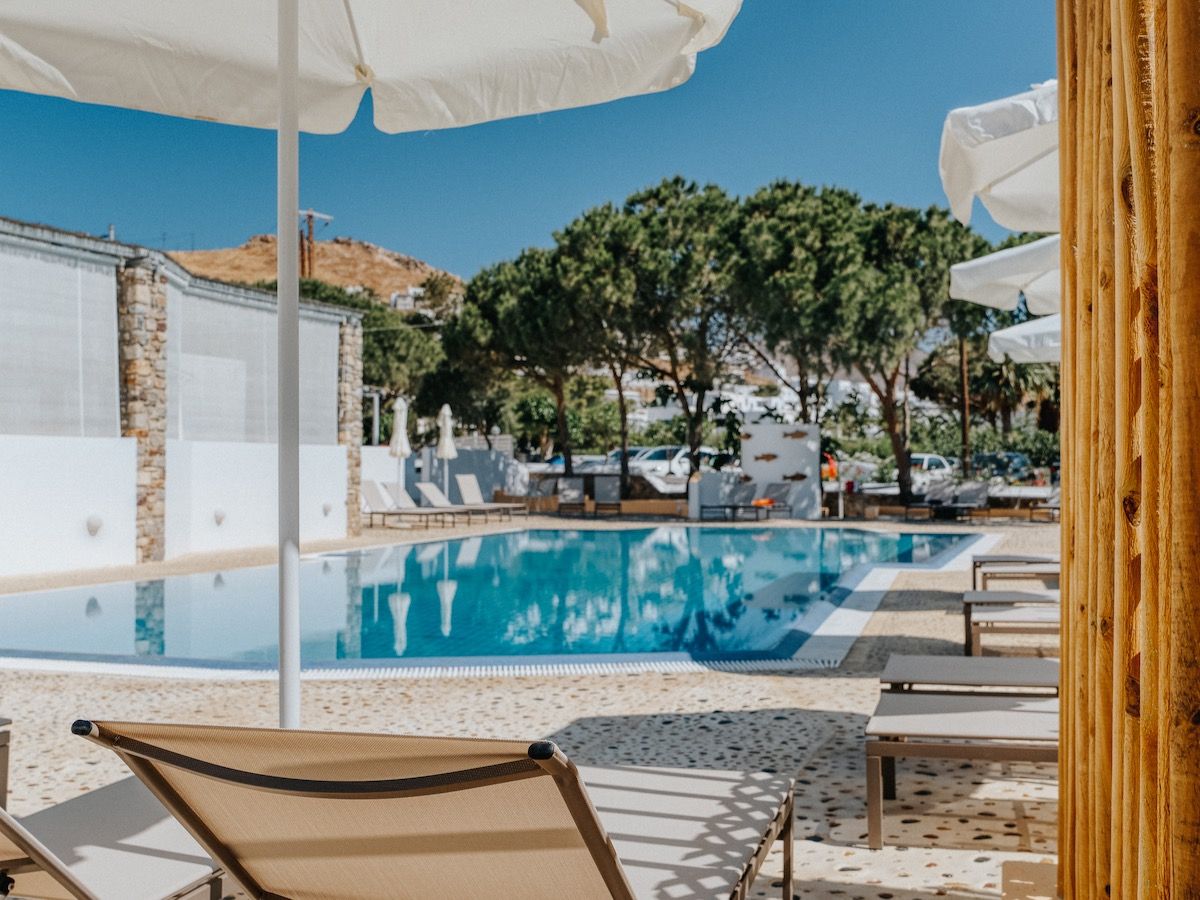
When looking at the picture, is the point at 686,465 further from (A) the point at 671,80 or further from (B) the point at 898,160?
(B) the point at 898,160

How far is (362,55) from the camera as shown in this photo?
3.07m

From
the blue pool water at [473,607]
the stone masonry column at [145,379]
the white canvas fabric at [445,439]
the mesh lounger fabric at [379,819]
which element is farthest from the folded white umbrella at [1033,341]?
the white canvas fabric at [445,439]

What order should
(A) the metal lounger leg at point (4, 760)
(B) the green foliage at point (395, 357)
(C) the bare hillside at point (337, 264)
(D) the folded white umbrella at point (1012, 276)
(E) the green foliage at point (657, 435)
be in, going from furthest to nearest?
(C) the bare hillside at point (337, 264) < (E) the green foliage at point (657, 435) < (B) the green foliage at point (395, 357) < (D) the folded white umbrella at point (1012, 276) < (A) the metal lounger leg at point (4, 760)

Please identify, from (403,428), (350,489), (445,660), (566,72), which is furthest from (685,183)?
(566,72)

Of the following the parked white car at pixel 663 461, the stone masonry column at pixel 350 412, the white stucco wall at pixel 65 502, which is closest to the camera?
the white stucco wall at pixel 65 502

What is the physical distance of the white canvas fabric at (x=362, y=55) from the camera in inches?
112

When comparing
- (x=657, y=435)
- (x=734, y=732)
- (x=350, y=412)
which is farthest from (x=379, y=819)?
(x=657, y=435)

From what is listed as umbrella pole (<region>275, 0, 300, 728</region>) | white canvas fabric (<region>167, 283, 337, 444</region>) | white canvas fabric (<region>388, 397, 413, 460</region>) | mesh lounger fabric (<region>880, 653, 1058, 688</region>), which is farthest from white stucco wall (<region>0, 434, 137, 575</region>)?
mesh lounger fabric (<region>880, 653, 1058, 688</region>)

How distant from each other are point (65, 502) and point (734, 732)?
1011 centimetres

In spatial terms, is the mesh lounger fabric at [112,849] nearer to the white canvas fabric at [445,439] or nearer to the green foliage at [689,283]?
the white canvas fabric at [445,439]

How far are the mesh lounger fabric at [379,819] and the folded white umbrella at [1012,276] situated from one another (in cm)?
478

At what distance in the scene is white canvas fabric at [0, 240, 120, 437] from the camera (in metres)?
11.5

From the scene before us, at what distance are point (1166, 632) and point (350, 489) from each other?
16543mm

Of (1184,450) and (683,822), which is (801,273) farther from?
(1184,450)
